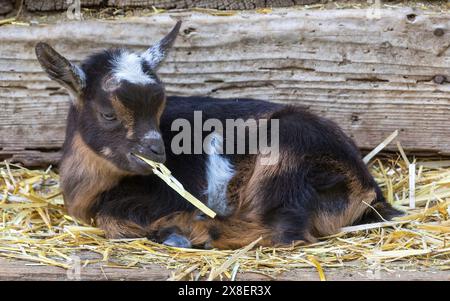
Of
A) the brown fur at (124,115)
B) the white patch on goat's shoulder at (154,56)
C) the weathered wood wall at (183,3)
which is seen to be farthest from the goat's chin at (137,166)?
the weathered wood wall at (183,3)

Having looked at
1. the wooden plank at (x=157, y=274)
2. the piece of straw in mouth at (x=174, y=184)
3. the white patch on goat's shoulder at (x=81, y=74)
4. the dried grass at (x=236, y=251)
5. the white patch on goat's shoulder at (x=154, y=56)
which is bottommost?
the wooden plank at (x=157, y=274)

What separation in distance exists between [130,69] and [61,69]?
0.42 meters

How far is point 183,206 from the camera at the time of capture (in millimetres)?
5422

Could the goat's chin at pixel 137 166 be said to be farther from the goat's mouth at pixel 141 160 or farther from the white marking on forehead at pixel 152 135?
the white marking on forehead at pixel 152 135

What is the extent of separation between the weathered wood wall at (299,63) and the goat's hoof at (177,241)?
5.03ft

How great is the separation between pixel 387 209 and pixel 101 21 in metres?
2.49

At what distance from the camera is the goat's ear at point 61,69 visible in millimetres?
5160

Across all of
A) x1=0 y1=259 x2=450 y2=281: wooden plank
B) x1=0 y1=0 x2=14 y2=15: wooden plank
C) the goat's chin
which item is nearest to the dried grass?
x1=0 y1=259 x2=450 y2=281: wooden plank

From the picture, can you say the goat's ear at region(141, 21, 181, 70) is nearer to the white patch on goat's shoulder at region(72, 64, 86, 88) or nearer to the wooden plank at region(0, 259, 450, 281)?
the white patch on goat's shoulder at region(72, 64, 86, 88)

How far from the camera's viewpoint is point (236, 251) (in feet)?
16.1

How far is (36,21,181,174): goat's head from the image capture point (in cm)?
512

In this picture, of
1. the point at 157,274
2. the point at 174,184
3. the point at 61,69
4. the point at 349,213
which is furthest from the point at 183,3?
the point at 157,274

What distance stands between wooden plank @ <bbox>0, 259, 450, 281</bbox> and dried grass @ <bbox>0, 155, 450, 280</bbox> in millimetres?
56

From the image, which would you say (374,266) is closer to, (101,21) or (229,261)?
(229,261)
